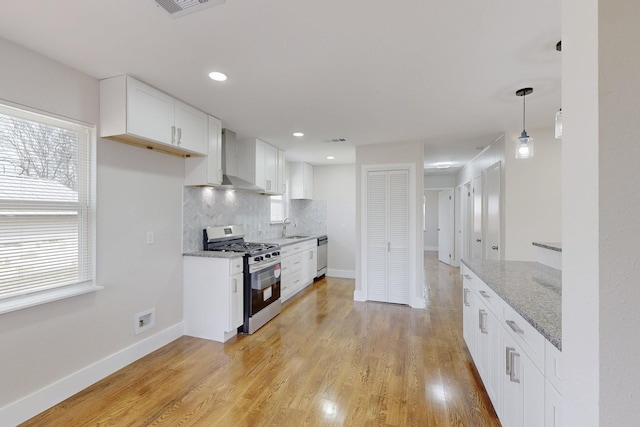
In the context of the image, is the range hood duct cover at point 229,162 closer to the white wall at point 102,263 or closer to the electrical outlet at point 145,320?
the white wall at point 102,263

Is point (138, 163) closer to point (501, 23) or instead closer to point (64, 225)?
point (64, 225)

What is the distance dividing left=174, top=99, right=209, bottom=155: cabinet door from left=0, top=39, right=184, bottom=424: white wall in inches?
13.2

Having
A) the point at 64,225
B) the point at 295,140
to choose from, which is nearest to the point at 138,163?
the point at 64,225

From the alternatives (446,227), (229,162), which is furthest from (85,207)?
(446,227)

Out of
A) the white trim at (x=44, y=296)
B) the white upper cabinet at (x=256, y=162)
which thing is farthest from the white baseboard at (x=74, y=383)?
the white upper cabinet at (x=256, y=162)

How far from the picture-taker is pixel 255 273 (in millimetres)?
3445

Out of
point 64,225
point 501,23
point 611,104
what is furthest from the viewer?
point 64,225

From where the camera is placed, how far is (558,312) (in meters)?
1.44

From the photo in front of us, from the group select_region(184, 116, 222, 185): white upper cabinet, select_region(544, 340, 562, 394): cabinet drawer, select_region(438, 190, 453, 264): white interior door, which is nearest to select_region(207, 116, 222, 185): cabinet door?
select_region(184, 116, 222, 185): white upper cabinet

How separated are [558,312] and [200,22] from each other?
7.99 feet

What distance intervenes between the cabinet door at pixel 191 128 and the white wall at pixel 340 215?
3520 millimetres

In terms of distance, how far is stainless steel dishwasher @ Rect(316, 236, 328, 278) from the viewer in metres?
5.90

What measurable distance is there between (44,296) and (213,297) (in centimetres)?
141

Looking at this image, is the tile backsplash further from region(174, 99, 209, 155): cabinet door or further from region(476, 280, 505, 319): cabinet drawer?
region(476, 280, 505, 319): cabinet drawer
